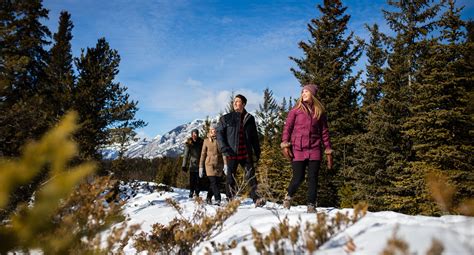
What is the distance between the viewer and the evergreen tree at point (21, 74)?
9586mm

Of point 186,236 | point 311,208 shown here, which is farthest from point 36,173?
point 311,208

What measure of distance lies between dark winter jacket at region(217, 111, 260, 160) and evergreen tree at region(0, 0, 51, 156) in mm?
4351

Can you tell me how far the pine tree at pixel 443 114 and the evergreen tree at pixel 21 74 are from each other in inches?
590

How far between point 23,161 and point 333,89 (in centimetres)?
1953

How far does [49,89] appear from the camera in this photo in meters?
14.3

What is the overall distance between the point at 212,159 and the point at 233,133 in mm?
2200

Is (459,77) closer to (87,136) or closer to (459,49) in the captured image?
(459,49)

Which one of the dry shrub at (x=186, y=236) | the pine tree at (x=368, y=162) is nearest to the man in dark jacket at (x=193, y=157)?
the dry shrub at (x=186, y=236)

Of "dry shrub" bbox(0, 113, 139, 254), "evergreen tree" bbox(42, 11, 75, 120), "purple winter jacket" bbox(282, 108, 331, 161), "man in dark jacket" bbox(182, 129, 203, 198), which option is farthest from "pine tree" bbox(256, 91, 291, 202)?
"dry shrub" bbox(0, 113, 139, 254)

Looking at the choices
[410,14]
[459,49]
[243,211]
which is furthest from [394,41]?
[243,211]

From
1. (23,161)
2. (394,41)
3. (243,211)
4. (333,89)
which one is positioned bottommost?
(243,211)

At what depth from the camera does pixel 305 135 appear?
5316 millimetres

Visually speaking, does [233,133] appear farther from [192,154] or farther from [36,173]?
[36,173]

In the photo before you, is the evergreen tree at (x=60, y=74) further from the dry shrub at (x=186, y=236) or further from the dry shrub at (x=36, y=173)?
the dry shrub at (x=36, y=173)
